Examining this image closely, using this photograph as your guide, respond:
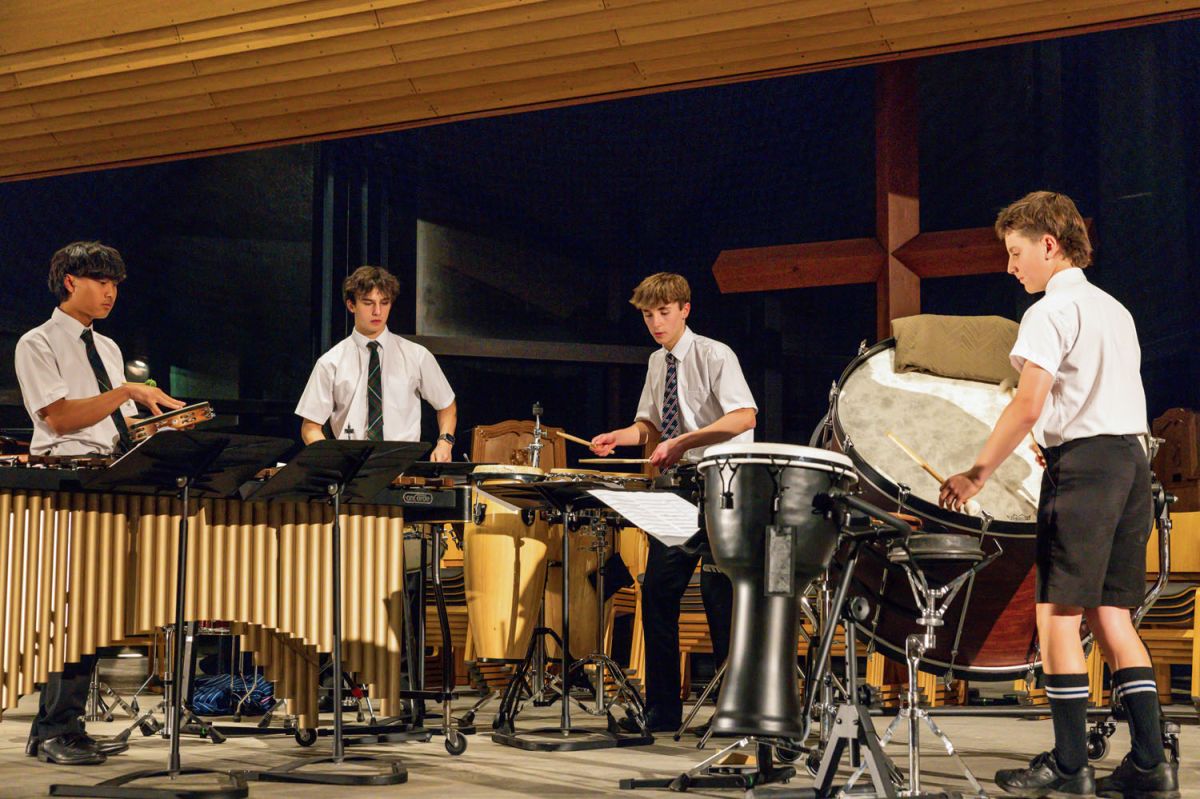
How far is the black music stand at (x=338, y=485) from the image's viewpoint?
3.65 meters

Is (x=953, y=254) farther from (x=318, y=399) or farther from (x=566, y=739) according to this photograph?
(x=566, y=739)

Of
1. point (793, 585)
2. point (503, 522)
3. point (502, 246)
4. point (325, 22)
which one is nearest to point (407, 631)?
point (503, 522)

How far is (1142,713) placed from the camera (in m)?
3.42

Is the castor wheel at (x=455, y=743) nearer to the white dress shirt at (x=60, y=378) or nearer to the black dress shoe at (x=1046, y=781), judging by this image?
the white dress shirt at (x=60, y=378)

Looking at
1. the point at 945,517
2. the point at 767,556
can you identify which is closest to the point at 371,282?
the point at 945,517

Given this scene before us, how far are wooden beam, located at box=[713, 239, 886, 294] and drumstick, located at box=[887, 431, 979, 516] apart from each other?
320 centimetres

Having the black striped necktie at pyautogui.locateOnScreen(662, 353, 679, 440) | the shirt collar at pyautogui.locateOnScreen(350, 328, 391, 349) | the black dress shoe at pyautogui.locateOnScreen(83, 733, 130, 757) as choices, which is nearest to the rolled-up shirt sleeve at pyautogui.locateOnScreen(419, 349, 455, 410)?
the shirt collar at pyautogui.locateOnScreen(350, 328, 391, 349)

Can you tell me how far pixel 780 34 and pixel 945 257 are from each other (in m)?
1.73

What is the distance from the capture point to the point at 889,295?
7.09 meters

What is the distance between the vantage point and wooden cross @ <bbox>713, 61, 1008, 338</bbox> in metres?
7.04

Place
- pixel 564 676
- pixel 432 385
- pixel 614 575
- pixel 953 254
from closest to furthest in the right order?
pixel 564 676 < pixel 432 385 < pixel 614 575 < pixel 953 254

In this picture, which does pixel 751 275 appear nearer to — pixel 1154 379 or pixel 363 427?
pixel 1154 379

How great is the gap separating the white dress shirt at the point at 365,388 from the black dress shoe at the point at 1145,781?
302 centimetres

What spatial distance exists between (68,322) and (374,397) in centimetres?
124
